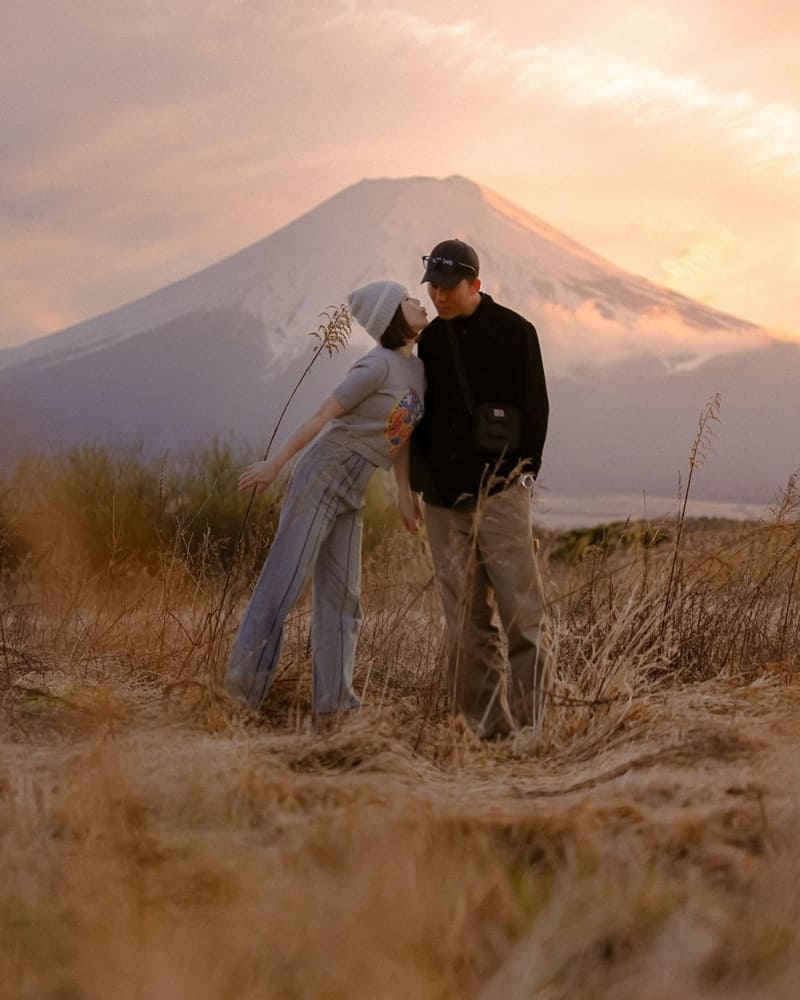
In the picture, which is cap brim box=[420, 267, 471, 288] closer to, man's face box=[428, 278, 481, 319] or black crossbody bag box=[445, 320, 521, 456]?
man's face box=[428, 278, 481, 319]

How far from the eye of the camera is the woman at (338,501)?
4.68 m

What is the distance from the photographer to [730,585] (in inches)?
240

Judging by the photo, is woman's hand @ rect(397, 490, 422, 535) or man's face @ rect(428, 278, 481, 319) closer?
man's face @ rect(428, 278, 481, 319)

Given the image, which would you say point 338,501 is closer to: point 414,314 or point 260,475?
point 260,475

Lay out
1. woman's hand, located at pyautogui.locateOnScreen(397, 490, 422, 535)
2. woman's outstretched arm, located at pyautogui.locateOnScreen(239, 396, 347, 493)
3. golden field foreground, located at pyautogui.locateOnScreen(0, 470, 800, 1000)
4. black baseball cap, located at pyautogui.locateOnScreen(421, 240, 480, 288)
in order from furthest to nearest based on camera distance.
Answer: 1. woman's hand, located at pyautogui.locateOnScreen(397, 490, 422, 535)
2. black baseball cap, located at pyautogui.locateOnScreen(421, 240, 480, 288)
3. woman's outstretched arm, located at pyautogui.locateOnScreen(239, 396, 347, 493)
4. golden field foreground, located at pyautogui.locateOnScreen(0, 470, 800, 1000)

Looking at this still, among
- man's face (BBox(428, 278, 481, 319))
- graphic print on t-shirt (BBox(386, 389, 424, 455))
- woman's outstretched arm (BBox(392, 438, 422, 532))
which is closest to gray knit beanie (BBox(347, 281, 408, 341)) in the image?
man's face (BBox(428, 278, 481, 319))

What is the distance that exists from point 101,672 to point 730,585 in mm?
2795

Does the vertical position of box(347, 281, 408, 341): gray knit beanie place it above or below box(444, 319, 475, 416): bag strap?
above

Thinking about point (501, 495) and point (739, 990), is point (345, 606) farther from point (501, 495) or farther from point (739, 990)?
point (739, 990)

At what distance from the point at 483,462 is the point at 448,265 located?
2.24 feet

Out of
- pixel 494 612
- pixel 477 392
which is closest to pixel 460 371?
pixel 477 392

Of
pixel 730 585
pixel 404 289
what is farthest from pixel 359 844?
pixel 730 585

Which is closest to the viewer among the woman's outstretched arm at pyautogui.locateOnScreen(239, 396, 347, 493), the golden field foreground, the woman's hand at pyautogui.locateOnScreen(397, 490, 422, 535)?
the golden field foreground

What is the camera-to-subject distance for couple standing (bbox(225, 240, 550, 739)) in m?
4.68
